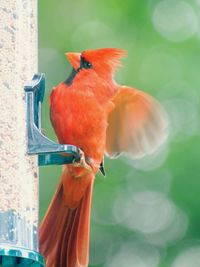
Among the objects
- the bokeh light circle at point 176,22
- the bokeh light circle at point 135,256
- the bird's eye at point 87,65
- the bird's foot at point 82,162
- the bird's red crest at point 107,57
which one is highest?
the bird's red crest at point 107,57

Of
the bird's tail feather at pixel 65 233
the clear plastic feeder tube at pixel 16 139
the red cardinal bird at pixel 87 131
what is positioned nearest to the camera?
the clear plastic feeder tube at pixel 16 139

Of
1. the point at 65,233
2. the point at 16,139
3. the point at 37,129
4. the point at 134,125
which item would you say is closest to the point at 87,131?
the point at 134,125

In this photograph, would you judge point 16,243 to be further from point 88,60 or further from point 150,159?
point 150,159

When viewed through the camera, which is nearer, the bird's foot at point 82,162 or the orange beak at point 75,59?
the bird's foot at point 82,162

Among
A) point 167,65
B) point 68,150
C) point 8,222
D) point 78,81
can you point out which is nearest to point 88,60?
point 78,81

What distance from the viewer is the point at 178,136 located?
8047 mm

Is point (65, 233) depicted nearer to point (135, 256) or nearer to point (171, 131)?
point (171, 131)

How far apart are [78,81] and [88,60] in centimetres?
10

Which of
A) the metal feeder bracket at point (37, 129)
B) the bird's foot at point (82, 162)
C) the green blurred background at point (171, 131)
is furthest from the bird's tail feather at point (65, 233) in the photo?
the green blurred background at point (171, 131)

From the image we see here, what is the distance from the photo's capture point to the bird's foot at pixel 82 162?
5797 millimetres

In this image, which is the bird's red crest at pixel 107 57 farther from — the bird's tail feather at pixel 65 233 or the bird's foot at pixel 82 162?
the bird's tail feather at pixel 65 233

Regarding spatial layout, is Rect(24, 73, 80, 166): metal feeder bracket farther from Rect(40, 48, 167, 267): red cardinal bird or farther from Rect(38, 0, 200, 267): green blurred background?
Rect(38, 0, 200, 267): green blurred background

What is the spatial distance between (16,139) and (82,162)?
704mm

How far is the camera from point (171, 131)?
26.0ft
